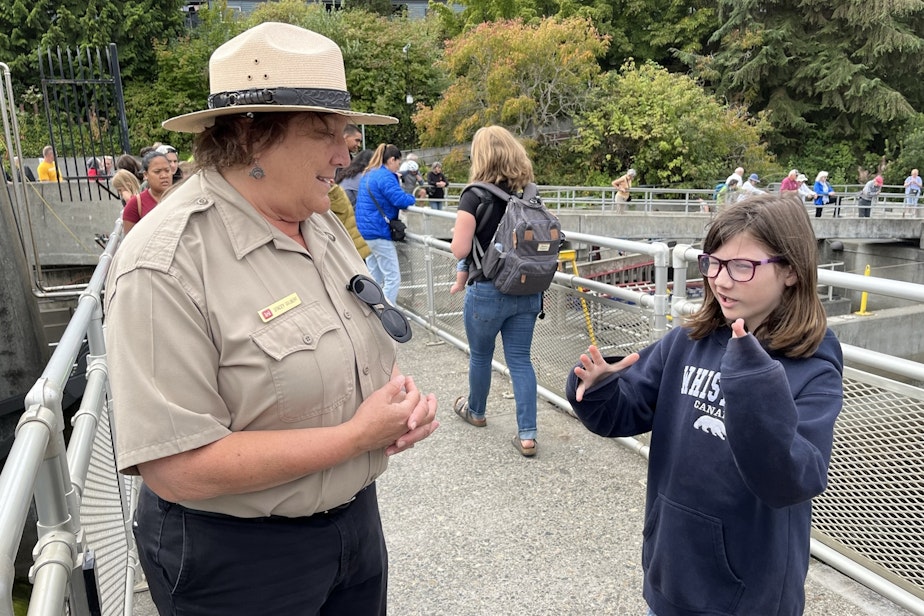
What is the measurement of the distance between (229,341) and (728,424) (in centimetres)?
106

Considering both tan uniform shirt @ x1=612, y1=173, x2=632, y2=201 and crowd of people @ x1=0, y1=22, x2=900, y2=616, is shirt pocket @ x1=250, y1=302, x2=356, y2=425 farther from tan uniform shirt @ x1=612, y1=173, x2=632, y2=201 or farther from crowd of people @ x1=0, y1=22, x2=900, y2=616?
tan uniform shirt @ x1=612, y1=173, x2=632, y2=201

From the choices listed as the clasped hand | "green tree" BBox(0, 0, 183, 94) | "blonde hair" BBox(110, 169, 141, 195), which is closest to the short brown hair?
the clasped hand

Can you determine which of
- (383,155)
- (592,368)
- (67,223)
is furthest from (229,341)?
(67,223)

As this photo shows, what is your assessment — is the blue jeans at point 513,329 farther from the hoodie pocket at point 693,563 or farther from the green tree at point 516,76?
the green tree at point 516,76

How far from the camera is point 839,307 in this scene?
1744 cm

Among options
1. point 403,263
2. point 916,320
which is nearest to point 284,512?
point 403,263

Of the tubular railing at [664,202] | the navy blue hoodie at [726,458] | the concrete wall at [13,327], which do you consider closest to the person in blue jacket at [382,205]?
the concrete wall at [13,327]

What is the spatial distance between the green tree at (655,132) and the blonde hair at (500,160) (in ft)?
79.1

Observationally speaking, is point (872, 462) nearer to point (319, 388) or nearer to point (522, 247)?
point (522, 247)

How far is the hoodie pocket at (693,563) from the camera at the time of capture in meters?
1.78

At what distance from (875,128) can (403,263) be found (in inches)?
1386

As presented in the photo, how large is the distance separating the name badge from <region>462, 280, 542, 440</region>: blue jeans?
8.51ft

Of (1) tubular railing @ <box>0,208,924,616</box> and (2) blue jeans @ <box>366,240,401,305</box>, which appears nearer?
(1) tubular railing @ <box>0,208,924,616</box>

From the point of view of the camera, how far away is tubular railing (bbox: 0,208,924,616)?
151cm
